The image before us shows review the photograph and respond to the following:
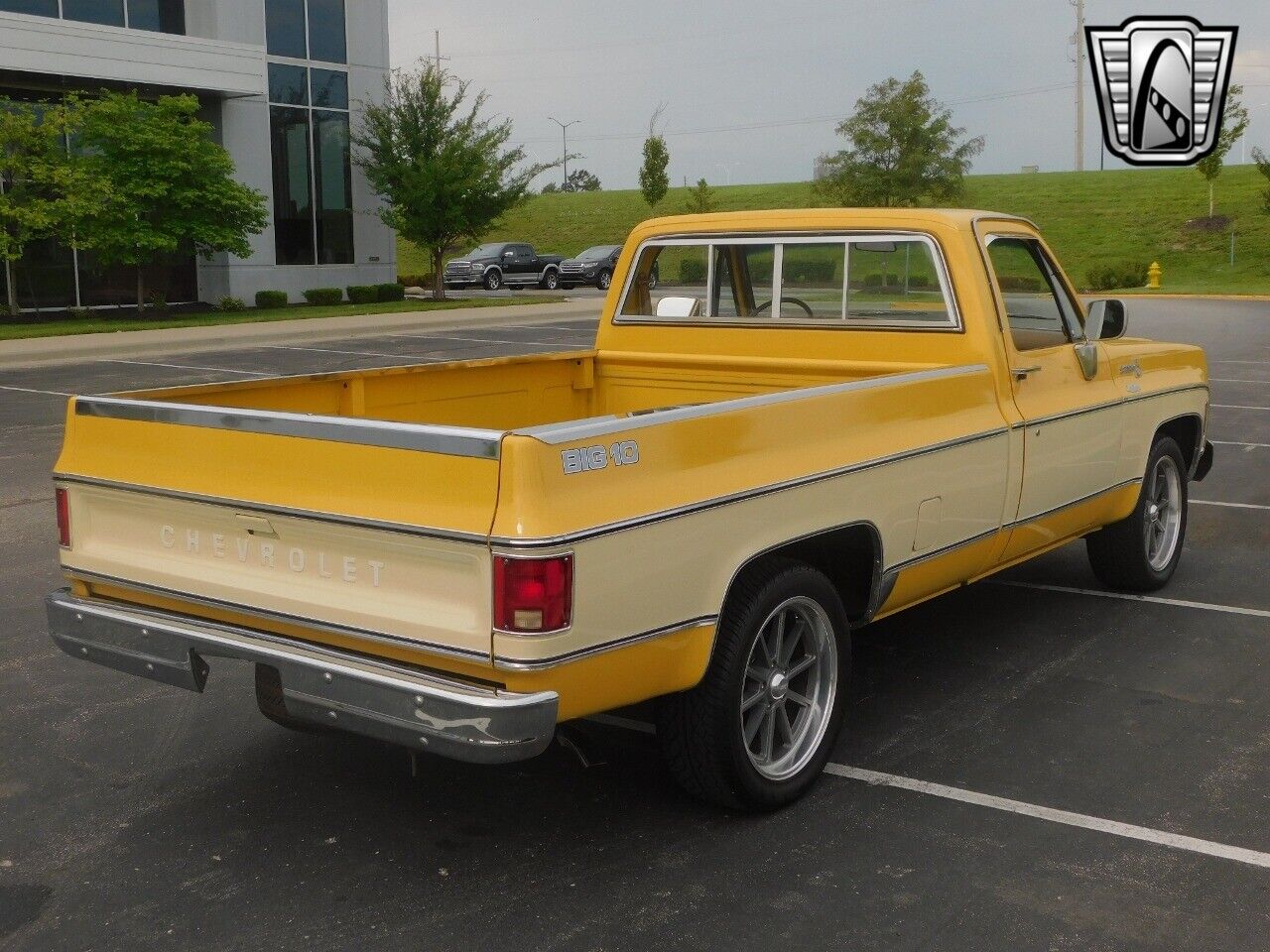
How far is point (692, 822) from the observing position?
4.44 metres

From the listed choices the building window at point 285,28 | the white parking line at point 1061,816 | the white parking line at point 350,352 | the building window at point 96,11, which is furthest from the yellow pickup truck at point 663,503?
the building window at point 285,28

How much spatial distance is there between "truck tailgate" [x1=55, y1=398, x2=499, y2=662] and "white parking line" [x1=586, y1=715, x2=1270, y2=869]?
5.83 feet

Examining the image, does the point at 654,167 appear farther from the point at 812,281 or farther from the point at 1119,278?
the point at 812,281

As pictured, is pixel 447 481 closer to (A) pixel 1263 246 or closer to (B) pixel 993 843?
(B) pixel 993 843

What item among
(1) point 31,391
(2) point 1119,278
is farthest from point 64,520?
(2) point 1119,278

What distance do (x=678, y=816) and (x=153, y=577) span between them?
1.84 meters

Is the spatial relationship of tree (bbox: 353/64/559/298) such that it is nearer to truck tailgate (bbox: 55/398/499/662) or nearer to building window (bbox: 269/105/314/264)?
building window (bbox: 269/105/314/264)

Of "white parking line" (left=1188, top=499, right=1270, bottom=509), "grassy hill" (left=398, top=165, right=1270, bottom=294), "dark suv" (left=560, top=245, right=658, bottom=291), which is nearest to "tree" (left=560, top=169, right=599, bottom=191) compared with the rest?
"grassy hill" (left=398, top=165, right=1270, bottom=294)

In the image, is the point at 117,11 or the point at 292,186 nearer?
the point at 117,11

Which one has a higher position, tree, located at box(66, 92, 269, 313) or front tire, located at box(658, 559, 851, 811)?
tree, located at box(66, 92, 269, 313)

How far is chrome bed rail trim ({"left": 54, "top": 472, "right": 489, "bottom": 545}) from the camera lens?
3641 mm

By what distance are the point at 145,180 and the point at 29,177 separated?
82.6 inches

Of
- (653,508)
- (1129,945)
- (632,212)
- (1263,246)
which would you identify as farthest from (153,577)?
(632,212)

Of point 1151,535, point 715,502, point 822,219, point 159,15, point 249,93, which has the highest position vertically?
point 159,15
